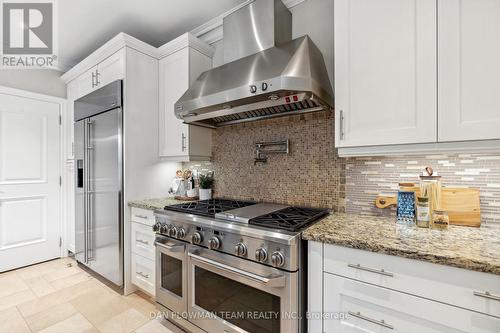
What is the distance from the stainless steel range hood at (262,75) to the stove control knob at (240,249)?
2.95 feet

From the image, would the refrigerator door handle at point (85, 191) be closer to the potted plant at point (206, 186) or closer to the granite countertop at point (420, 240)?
the potted plant at point (206, 186)

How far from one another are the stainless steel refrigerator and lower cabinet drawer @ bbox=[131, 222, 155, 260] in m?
0.12

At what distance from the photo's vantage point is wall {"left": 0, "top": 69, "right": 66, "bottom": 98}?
2.81 metres

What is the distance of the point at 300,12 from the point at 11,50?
10.4ft

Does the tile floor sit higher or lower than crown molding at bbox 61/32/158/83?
lower

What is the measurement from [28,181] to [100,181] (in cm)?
129

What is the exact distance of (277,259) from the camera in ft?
3.98

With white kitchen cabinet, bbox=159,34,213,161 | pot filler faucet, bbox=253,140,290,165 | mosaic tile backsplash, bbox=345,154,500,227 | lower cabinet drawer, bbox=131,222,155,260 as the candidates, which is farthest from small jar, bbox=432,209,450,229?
lower cabinet drawer, bbox=131,222,155,260

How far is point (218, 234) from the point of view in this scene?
149 cm

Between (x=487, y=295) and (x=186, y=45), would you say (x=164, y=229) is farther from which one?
(x=487, y=295)

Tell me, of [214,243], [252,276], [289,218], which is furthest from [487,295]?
[214,243]

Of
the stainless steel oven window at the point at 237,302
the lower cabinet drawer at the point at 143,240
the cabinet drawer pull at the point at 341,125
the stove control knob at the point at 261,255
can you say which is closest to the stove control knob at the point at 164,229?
the lower cabinet drawer at the point at 143,240

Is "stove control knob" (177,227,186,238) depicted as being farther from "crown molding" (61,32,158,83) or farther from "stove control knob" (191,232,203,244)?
"crown molding" (61,32,158,83)

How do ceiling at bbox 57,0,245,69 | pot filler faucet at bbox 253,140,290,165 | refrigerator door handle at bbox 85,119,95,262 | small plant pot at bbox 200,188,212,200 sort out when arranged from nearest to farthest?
pot filler faucet at bbox 253,140,290,165 → ceiling at bbox 57,0,245,69 → small plant pot at bbox 200,188,212,200 → refrigerator door handle at bbox 85,119,95,262
